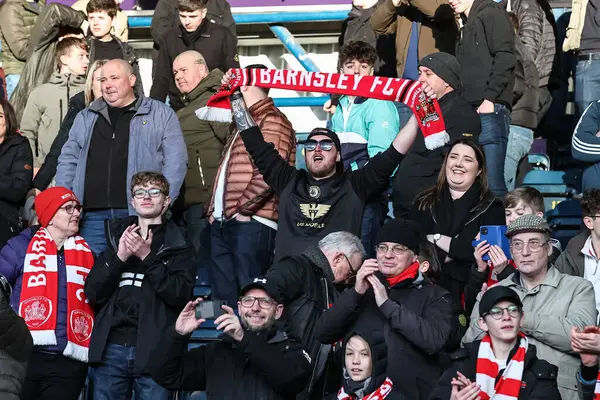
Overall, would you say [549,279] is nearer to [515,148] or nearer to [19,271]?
[19,271]

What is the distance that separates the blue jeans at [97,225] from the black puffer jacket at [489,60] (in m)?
2.93

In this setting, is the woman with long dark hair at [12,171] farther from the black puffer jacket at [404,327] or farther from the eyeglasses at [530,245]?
the eyeglasses at [530,245]

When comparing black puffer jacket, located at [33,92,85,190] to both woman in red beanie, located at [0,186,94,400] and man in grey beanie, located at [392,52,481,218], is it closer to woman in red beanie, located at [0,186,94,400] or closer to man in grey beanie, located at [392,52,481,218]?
woman in red beanie, located at [0,186,94,400]

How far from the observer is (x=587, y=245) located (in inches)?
338

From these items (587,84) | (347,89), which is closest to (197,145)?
(347,89)

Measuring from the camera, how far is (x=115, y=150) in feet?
32.6

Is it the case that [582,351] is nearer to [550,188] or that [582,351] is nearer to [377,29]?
[550,188]

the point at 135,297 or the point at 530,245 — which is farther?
the point at 135,297

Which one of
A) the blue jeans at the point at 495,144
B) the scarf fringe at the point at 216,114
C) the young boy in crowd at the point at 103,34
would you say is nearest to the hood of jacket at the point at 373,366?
the scarf fringe at the point at 216,114

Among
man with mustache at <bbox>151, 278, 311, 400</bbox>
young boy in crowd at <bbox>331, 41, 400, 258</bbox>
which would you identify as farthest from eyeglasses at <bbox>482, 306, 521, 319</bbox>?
young boy in crowd at <bbox>331, 41, 400, 258</bbox>

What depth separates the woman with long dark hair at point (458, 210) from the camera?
8.62 metres

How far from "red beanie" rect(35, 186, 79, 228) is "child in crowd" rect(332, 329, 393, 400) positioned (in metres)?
2.63

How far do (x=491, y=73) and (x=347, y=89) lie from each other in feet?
5.53

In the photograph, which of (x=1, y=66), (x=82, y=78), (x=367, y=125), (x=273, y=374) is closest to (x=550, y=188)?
(x=367, y=125)
